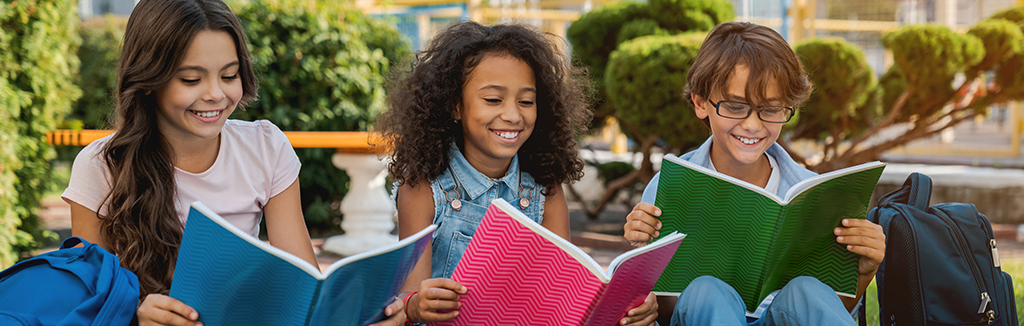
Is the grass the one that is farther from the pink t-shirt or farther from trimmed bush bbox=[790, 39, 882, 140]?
the pink t-shirt

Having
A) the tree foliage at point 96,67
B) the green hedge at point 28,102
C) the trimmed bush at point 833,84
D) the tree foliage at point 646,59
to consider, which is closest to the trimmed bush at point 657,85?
the tree foliage at point 646,59

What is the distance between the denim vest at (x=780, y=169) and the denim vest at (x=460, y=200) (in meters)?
0.31

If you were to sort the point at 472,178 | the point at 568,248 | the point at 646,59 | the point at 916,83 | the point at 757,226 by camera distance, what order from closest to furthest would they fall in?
the point at 568,248
the point at 757,226
the point at 472,178
the point at 646,59
the point at 916,83

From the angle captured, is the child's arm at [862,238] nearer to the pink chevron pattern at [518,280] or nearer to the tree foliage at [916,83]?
the pink chevron pattern at [518,280]

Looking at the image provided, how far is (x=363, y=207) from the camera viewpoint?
4633mm

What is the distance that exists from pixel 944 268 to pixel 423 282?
51.0 inches

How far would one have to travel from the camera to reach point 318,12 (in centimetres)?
482

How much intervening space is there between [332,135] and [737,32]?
252 cm

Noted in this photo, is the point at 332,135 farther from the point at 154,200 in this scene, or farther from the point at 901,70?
the point at 901,70

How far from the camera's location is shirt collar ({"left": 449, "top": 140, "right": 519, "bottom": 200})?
2.12 meters

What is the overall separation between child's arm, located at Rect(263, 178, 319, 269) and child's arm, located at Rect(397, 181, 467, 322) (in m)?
0.25

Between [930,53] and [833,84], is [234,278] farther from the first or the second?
[930,53]

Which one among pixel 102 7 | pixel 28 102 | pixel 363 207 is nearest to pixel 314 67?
pixel 363 207

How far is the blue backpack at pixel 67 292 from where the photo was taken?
1351 mm
